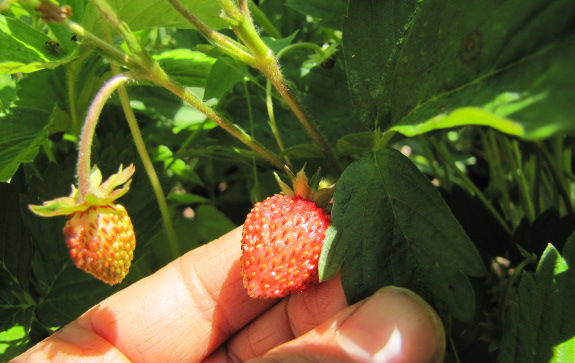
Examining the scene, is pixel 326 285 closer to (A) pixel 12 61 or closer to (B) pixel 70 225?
(B) pixel 70 225

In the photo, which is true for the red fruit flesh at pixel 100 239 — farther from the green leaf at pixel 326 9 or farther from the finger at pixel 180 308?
the green leaf at pixel 326 9

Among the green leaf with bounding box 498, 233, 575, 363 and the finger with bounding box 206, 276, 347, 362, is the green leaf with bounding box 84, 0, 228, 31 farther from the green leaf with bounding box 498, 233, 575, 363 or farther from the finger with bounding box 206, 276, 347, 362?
the green leaf with bounding box 498, 233, 575, 363

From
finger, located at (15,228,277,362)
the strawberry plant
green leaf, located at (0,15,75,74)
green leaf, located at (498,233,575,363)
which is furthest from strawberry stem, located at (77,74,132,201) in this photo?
green leaf, located at (498,233,575,363)

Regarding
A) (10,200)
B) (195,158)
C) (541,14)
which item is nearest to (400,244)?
(541,14)

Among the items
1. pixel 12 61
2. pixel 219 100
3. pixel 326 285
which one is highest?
pixel 12 61

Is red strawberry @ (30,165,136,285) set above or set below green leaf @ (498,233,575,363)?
above

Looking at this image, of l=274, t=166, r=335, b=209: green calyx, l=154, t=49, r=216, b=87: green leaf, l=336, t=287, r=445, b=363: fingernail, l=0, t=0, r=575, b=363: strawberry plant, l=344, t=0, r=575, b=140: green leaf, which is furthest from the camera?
l=154, t=49, r=216, b=87: green leaf

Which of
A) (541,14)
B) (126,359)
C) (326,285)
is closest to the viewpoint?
(541,14)
